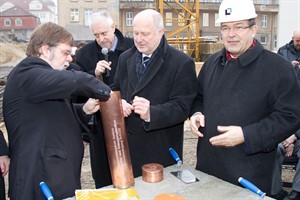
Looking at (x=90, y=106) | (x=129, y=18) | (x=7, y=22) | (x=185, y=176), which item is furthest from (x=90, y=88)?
(x=7, y=22)

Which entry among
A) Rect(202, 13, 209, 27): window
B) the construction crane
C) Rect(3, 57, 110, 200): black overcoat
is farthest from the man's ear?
Rect(202, 13, 209, 27): window

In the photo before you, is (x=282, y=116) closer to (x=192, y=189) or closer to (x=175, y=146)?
(x=192, y=189)

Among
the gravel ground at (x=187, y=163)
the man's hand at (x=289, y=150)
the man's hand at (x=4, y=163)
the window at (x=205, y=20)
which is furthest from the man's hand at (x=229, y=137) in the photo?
the window at (x=205, y=20)

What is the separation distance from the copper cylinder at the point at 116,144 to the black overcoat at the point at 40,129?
0.22ft

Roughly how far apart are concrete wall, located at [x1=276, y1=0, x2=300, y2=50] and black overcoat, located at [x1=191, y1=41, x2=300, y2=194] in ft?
31.6

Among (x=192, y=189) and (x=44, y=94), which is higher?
(x=44, y=94)

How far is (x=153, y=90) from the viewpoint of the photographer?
8.55 ft

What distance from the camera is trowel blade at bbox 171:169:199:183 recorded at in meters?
1.89

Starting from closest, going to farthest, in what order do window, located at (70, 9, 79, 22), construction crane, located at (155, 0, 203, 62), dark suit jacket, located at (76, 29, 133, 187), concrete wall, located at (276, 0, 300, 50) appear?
dark suit jacket, located at (76, 29, 133, 187) → concrete wall, located at (276, 0, 300, 50) → construction crane, located at (155, 0, 203, 62) → window, located at (70, 9, 79, 22)

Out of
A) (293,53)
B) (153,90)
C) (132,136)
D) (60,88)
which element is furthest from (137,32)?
(293,53)

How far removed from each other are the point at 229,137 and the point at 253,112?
0.26 m

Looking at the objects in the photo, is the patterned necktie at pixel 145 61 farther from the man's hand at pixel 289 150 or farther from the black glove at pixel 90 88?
the man's hand at pixel 289 150

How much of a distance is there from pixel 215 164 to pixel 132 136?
73cm

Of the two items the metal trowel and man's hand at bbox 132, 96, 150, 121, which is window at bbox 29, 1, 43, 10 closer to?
man's hand at bbox 132, 96, 150, 121
